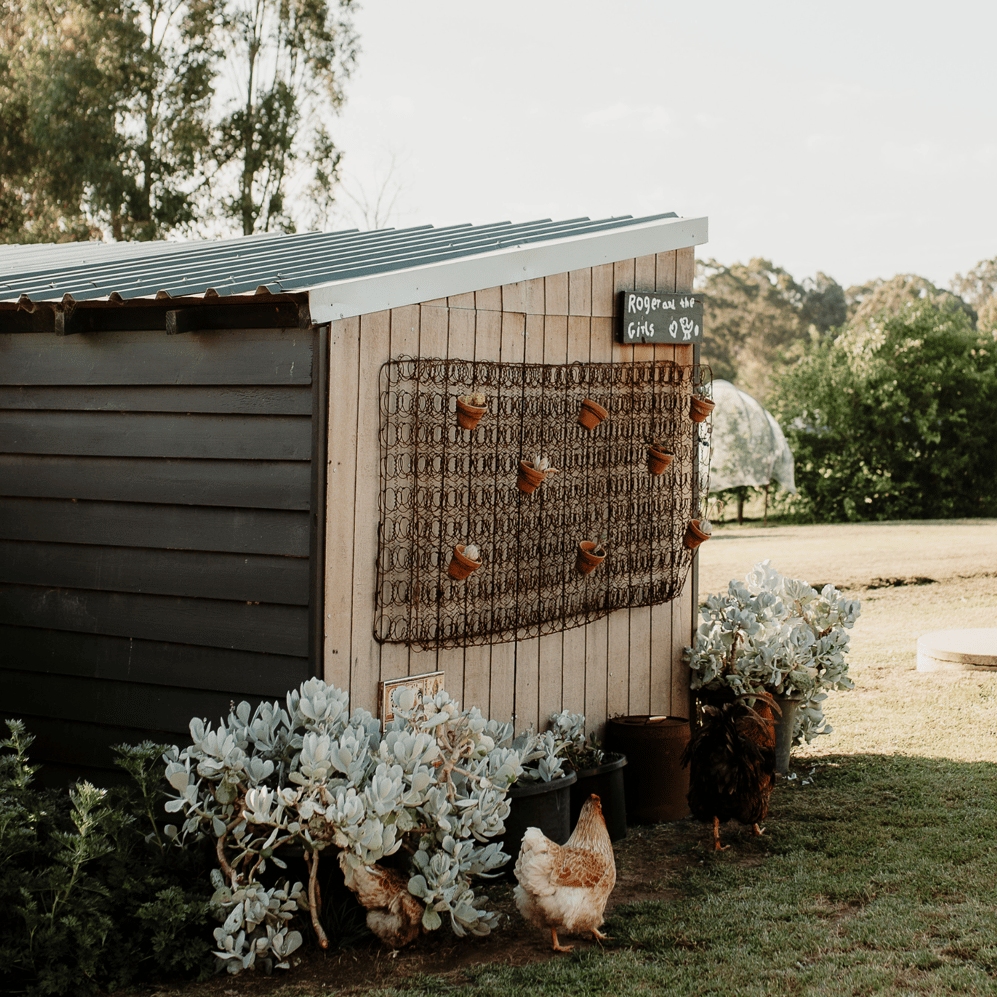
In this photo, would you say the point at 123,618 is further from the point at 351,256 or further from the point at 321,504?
the point at 351,256

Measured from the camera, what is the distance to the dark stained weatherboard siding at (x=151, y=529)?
4258 millimetres

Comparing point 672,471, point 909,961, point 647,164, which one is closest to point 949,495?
point 647,164

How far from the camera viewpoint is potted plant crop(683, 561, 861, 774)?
597 centimetres

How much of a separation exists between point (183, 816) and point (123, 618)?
865mm

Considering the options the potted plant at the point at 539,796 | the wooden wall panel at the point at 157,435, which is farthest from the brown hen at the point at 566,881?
the wooden wall panel at the point at 157,435

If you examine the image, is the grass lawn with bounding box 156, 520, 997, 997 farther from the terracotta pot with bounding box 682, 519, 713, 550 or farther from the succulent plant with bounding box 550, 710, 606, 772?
the terracotta pot with bounding box 682, 519, 713, 550

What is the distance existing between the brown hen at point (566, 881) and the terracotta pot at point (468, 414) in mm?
1684

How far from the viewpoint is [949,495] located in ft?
80.7

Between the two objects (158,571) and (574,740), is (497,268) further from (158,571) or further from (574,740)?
(574,740)

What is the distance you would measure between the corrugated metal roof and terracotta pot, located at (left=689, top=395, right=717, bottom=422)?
96cm

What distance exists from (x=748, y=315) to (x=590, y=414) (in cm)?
4686

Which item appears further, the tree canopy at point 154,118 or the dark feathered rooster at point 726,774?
the tree canopy at point 154,118

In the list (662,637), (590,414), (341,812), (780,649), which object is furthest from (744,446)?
(341,812)

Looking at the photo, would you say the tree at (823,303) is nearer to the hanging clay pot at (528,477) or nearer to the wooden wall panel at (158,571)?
the hanging clay pot at (528,477)
